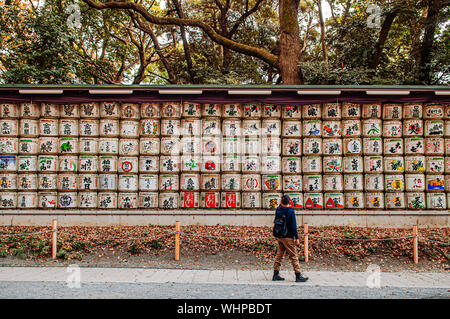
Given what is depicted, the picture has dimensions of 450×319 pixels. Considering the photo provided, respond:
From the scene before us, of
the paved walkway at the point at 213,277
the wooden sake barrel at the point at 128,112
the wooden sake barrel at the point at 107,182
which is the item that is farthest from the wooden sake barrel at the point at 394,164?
the wooden sake barrel at the point at 107,182

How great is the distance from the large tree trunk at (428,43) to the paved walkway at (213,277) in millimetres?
10282

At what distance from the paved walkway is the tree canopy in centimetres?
913

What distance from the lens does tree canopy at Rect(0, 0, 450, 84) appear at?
45.8 ft

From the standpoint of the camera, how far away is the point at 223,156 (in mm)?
10234

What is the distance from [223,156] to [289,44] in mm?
6758

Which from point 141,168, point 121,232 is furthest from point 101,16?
point 121,232

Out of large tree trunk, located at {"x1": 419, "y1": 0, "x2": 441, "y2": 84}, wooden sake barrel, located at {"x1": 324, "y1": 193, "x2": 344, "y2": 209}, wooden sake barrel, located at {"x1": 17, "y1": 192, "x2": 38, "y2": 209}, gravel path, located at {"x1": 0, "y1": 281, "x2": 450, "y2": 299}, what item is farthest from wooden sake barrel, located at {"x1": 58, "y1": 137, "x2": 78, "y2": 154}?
large tree trunk, located at {"x1": 419, "y1": 0, "x2": 441, "y2": 84}

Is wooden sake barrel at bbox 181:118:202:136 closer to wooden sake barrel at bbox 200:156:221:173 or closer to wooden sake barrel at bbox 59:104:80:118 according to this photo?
wooden sake barrel at bbox 200:156:221:173

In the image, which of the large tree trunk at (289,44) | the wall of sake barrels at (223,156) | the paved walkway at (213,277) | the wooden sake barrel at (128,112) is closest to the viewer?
the paved walkway at (213,277)

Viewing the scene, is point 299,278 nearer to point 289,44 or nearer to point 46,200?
point 46,200

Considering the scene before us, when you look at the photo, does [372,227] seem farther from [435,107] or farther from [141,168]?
[141,168]

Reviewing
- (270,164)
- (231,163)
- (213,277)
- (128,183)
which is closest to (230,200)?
(231,163)

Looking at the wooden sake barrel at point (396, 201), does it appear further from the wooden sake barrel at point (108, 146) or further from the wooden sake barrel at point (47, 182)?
the wooden sake barrel at point (47, 182)

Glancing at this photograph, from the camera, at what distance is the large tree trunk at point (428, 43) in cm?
1400
